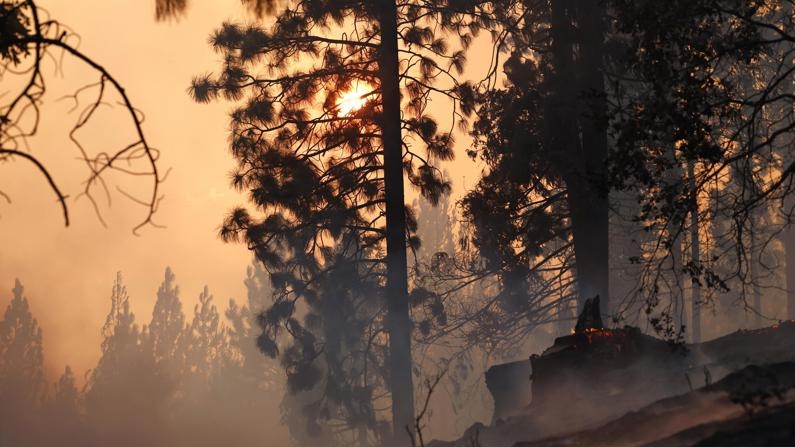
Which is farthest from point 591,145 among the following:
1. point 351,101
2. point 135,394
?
point 135,394

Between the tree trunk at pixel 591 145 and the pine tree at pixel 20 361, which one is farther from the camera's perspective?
the pine tree at pixel 20 361

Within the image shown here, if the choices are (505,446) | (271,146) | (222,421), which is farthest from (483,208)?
(222,421)

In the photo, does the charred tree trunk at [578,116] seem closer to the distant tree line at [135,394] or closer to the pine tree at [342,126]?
the pine tree at [342,126]

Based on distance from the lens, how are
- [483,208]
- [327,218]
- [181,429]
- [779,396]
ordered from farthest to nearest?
[181,429] → [327,218] → [483,208] → [779,396]

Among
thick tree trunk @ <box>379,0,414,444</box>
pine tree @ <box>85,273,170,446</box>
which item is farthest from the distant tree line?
thick tree trunk @ <box>379,0,414,444</box>

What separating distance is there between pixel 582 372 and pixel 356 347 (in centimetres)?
1962

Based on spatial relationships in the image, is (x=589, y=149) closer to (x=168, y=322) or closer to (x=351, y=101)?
(x=351, y=101)

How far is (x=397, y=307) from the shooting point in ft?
59.0

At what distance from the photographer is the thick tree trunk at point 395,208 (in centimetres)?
1794

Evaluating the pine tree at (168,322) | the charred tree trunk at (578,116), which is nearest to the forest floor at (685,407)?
the charred tree trunk at (578,116)

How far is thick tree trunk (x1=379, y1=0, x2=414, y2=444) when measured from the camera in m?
17.9

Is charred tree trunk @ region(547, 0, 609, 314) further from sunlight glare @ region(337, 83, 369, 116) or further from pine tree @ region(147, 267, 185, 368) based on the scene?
pine tree @ region(147, 267, 185, 368)

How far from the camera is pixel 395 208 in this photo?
1795cm

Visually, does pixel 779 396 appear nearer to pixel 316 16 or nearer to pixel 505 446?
pixel 505 446
